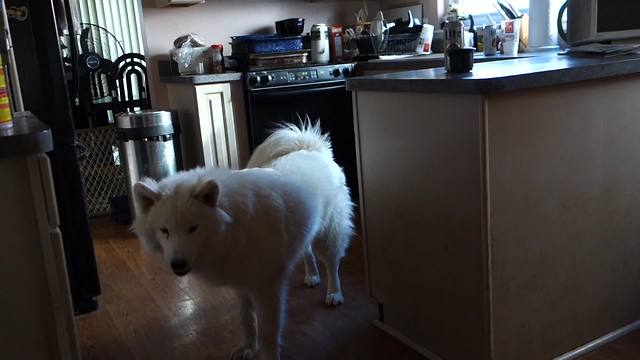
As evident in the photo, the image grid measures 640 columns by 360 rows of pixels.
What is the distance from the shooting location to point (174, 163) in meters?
3.44

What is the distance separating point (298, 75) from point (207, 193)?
202cm

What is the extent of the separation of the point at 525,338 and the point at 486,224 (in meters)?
0.41

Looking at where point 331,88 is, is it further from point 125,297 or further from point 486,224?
point 486,224

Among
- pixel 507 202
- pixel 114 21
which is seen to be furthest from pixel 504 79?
pixel 114 21

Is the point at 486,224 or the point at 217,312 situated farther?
the point at 217,312

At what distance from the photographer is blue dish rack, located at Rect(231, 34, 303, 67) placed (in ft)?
11.4

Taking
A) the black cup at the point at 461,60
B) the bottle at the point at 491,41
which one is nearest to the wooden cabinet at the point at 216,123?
the bottle at the point at 491,41

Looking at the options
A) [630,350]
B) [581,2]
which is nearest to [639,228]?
[630,350]

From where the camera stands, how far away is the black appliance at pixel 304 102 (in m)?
3.33

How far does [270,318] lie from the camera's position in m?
1.77

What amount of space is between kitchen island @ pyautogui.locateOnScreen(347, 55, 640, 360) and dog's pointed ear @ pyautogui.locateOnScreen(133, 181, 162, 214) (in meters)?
0.70

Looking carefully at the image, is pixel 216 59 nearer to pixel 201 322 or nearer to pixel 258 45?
pixel 258 45

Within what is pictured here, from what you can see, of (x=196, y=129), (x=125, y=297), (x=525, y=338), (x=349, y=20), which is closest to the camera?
(x=525, y=338)

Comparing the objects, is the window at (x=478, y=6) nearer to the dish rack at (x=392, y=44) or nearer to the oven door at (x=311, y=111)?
the dish rack at (x=392, y=44)
